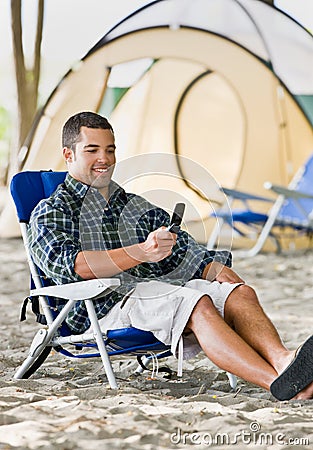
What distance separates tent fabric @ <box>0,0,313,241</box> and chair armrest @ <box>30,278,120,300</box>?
456 cm

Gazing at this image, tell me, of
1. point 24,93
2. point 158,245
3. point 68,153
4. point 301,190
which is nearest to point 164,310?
point 158,245

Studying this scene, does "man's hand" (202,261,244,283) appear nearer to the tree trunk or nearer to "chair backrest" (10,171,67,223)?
"chair backrest" (10,171,67,223)

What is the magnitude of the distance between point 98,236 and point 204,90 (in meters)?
5.34

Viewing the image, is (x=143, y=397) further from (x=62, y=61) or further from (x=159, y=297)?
(x=62, y=61)

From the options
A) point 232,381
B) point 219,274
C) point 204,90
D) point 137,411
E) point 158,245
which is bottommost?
point 232,381

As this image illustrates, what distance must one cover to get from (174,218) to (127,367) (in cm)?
67

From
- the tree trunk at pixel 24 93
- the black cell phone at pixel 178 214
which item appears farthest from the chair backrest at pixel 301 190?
the black cell phone at pixel 178 214

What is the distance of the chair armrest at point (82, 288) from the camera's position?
2.72m

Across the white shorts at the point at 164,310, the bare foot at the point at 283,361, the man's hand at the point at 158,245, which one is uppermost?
the man's hand at the point at 158,245

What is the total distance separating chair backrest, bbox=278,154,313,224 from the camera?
7.33 m

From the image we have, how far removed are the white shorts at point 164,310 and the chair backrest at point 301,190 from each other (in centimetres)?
443

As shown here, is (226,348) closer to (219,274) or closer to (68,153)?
(219,274)

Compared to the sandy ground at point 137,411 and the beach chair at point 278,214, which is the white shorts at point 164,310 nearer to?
the sandy ground at point 137,411

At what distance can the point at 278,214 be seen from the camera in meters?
7.20
